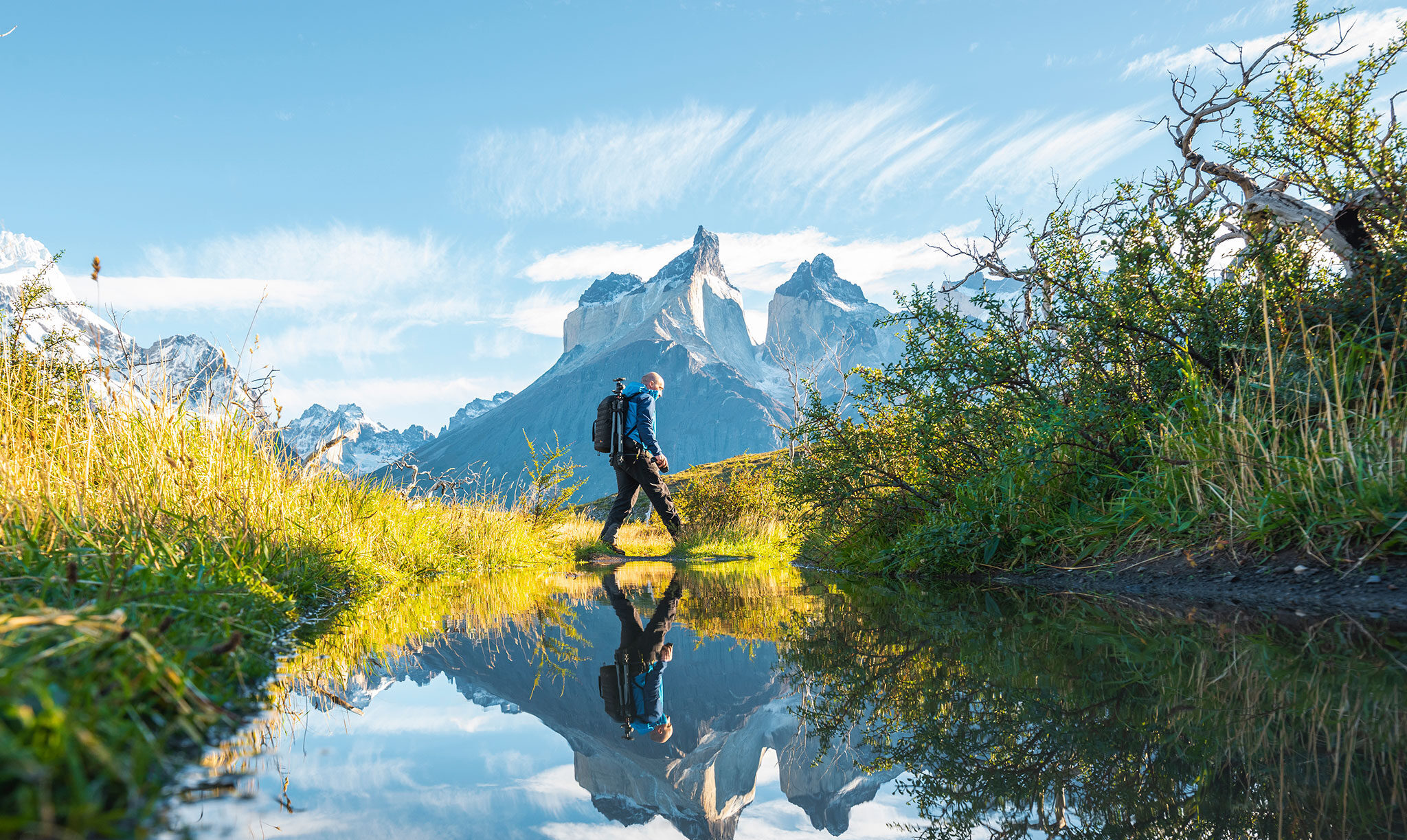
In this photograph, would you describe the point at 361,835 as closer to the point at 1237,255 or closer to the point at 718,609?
the point at 718,609

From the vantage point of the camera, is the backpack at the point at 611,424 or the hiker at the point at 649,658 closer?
the hiker at the point at 649,658

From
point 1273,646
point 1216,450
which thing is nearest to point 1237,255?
point 1216,450

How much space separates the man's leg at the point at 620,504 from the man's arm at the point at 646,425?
0.49 m

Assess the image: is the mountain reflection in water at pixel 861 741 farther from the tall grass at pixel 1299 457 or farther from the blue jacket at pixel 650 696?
the tall grass at pixel 1299 457

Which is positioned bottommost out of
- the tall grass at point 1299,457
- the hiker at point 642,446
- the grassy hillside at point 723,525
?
the grassy hillside at point 723,525

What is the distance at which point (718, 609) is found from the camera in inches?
187

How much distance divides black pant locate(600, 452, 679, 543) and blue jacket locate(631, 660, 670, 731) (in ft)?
21.0

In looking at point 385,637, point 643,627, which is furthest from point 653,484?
point 385,637

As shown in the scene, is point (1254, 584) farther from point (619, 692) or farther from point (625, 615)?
point (625, 615)

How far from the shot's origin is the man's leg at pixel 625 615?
11.8ft

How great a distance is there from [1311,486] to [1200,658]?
6.33 ft

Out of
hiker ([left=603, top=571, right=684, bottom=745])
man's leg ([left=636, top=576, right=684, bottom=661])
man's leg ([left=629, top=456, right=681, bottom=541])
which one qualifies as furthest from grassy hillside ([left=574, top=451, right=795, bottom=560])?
hiker ([left=603, top=571, right=684, bottom=745])

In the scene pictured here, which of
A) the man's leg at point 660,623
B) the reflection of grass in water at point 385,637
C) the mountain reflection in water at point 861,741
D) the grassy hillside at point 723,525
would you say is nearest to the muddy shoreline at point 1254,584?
the mountain reflection in water at point 861,741

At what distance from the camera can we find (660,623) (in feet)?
Result: 13.5
